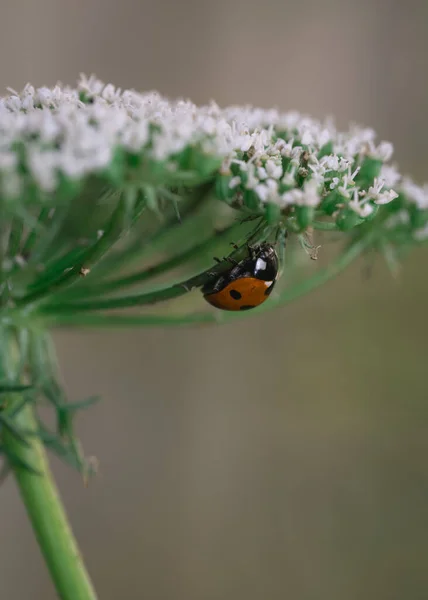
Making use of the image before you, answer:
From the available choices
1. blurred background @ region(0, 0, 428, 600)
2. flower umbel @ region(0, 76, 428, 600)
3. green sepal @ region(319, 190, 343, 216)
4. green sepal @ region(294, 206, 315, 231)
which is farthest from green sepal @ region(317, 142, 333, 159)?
blurred background @ region(0, 0, 428, 600)

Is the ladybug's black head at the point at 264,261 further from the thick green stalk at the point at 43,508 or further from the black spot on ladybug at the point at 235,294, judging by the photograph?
the thick green stalk at the point at 43,508

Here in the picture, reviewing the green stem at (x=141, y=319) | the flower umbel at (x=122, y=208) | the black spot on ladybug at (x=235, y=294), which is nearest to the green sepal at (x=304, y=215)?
the flower umbel at (x=122, y=208)

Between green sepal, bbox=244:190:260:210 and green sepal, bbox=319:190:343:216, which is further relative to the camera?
green sepal, bbox=319:190:343:216

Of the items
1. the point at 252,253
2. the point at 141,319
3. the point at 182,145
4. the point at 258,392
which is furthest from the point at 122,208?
the point at 258,392

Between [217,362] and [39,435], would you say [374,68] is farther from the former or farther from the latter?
[39,435]

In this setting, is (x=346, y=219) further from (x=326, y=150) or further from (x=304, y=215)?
(x=326, y=150)

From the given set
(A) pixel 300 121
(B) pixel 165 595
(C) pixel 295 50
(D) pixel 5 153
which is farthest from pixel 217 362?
(D) pixel 5 153

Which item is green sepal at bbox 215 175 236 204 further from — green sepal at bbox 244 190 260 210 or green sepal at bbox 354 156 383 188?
green sepal at bbox 354 156 383 188
